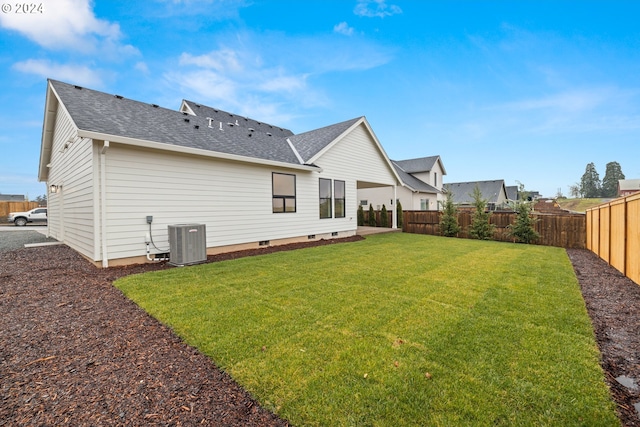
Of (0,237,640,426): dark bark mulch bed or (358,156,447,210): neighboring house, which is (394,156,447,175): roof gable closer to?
(358,156,447,210): neighboring house

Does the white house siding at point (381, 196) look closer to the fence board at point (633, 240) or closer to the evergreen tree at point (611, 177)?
the fence board at point (633, 240)

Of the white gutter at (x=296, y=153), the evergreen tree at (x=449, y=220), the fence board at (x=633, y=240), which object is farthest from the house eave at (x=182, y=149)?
the fence board at (x=633, y=240)

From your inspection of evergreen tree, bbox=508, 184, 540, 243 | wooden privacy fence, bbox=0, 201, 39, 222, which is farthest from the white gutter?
wooden privacy fence, bbox=0, 201, 39, 222

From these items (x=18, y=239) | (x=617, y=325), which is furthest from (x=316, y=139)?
(x=18, y=239)

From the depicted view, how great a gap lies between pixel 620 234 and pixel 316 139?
980 cm

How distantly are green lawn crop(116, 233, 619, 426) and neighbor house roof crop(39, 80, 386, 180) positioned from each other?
3.44m

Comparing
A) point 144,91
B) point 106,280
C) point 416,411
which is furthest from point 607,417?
point 144,91

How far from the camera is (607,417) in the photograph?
6.01 feet

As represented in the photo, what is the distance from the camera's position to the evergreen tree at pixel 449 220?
13438mm

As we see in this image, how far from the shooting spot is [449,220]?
13562mm

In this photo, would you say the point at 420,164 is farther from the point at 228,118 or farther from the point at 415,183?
the point at 228,118

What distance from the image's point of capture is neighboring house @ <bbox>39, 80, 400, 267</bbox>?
6191 millimetres

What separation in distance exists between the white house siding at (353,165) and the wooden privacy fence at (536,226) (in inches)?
116

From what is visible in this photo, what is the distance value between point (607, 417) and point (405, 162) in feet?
84.2
